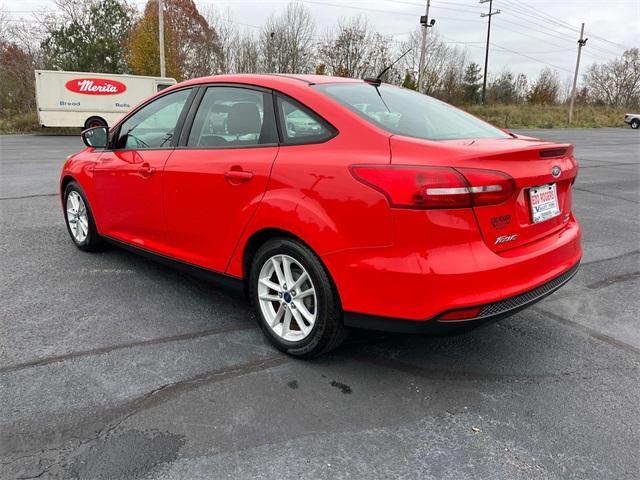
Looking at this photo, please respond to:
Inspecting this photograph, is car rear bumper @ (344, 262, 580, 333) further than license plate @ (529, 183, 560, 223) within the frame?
No

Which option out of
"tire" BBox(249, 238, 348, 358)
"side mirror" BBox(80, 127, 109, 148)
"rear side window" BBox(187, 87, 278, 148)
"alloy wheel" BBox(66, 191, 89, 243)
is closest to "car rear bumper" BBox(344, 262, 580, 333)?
"tire" BBox(249, 238, 348, 358)

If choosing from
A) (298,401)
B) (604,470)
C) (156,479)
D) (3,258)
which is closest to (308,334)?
(298,401)

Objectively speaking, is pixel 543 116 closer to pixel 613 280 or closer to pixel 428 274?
pixel 613 280

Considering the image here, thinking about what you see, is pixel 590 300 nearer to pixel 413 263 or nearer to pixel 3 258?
pixel 413 263

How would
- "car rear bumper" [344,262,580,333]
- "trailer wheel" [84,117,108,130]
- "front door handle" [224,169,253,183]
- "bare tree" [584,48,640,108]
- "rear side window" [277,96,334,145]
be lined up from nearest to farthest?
"car rear bumper" [344,262,580,333], "rear side window" [277,96,334,145], "front door handle" [224,169,253,183], "trailer wheel" [84,117,108,130], "bare tree" [584,48,640,108]

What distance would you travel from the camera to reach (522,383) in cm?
272

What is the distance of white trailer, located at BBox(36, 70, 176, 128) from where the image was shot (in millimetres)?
21750

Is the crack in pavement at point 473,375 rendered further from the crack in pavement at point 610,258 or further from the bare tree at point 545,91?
the bare tree at point 545,91

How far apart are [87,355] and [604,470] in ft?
8.87

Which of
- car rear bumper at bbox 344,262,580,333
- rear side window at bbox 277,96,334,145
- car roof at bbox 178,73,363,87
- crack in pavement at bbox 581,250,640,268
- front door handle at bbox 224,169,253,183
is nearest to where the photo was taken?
car rear bumper at bbox 344,262,580,333

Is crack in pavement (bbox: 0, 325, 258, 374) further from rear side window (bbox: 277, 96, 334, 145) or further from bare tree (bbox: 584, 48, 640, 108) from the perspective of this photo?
bare tree (bbox: 584, 48, 640, 108)

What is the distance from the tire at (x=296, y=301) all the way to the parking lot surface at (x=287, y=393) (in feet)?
0.46

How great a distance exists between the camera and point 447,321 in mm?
2361

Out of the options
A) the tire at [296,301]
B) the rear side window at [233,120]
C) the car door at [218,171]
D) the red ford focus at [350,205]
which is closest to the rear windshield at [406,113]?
the red ford focus at [350,205]
